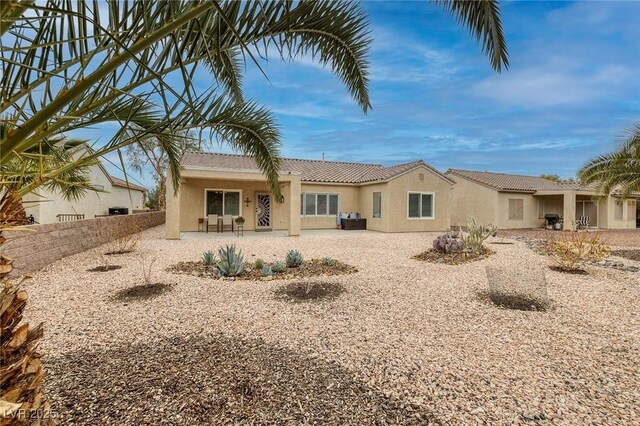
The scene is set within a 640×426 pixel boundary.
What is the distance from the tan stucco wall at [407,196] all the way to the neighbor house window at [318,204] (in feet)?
12.1

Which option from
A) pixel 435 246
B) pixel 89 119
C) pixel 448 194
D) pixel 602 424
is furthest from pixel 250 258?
pixel 448 194

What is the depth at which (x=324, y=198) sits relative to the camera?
22.1 m

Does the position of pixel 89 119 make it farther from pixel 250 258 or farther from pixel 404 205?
pixel 404 205

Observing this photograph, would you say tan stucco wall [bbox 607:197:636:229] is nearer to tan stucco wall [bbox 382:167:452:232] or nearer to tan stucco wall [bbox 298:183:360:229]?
tan stucco wall [bbox 382:167:452:232]

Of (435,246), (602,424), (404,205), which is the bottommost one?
(602,424)

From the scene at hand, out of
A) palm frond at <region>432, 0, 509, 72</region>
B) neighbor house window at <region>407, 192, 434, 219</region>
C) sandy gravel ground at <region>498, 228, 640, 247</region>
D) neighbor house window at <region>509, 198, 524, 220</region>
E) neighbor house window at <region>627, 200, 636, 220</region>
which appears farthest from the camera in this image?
neighbor house window at <region>627, 200, 636, 220</region>

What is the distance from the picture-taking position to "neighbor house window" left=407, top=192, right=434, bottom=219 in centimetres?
2114

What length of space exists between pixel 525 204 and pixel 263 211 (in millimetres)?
21791

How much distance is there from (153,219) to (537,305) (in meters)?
24.6

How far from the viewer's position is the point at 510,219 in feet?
85.8

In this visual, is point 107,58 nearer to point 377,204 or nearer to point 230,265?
point 230,265

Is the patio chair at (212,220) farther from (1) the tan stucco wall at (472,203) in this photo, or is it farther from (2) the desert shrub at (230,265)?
(1) the tan stucco wall at (472,203)

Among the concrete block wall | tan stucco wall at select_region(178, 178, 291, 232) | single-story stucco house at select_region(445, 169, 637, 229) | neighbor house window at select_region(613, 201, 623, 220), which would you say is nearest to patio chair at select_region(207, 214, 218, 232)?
tan stucco wall at select_region(178, 178, 291, 232)

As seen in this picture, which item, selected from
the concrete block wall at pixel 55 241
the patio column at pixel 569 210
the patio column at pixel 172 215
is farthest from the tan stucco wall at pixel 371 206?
the patio column at pixel 569 210
